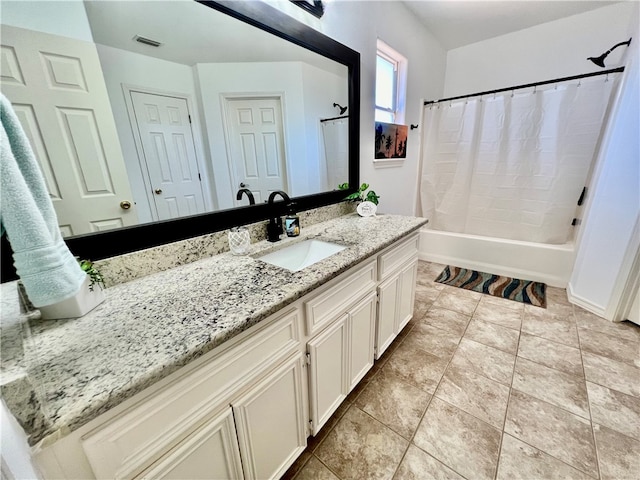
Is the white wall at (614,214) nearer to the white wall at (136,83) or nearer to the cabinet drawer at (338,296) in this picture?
the cabinet drawer at (338,296)

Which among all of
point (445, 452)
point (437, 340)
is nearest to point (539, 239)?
point (437, 340)

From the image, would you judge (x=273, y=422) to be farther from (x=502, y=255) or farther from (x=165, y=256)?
(x=502, y=255)

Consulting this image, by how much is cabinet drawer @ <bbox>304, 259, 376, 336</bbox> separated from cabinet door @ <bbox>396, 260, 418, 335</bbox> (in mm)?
411

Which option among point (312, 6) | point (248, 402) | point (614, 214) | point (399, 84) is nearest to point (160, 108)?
point (312, 6)

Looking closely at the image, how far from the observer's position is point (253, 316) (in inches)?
27.7

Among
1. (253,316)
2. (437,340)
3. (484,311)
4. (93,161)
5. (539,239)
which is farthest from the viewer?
(539,239)

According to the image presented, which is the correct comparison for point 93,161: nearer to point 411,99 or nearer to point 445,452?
point 445,452

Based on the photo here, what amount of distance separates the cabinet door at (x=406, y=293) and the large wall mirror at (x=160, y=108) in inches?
32.5

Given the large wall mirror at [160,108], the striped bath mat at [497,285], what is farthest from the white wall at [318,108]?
the striped bath mat at [497,285]

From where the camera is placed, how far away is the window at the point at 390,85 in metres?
2.19

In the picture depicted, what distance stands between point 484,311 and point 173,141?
2471 millimetres

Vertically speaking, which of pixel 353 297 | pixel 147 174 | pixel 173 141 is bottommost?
pixel 353 297

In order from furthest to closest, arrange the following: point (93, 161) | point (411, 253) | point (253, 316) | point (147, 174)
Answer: point (411, 253), point (147, 174), point (93, 161), point (253, 316)

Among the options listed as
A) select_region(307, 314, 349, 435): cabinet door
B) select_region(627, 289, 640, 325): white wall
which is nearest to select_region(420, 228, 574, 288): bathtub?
select_region(627, 289, 640, 325): white wall
